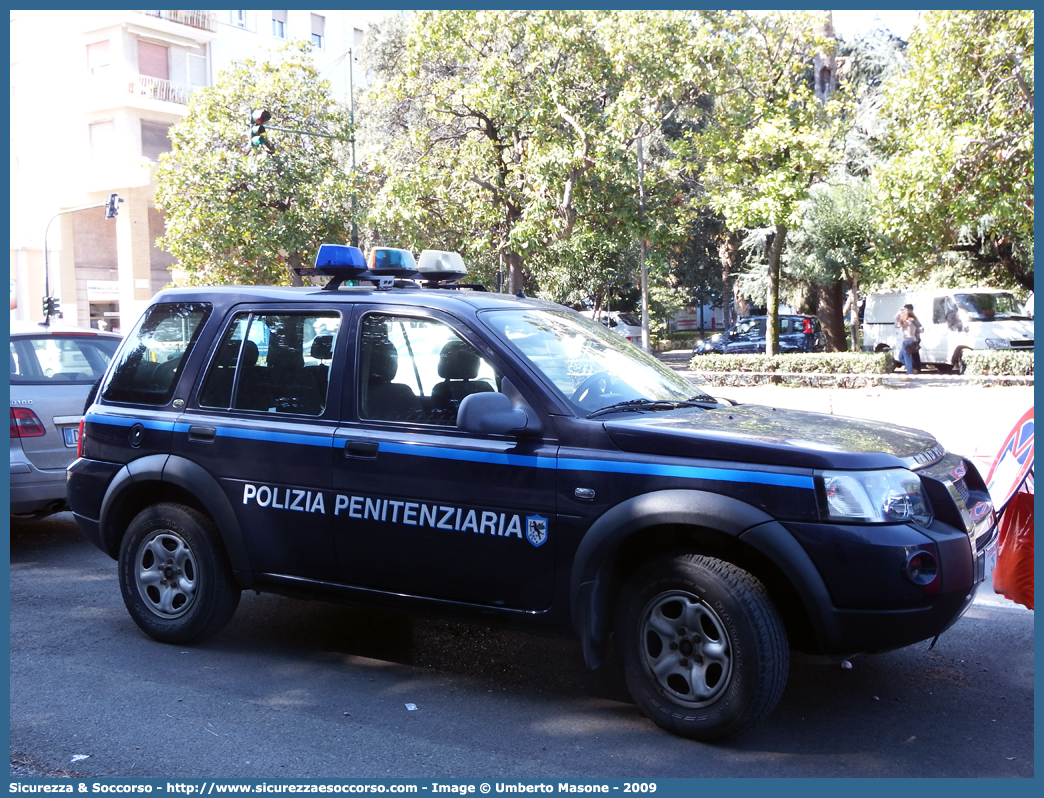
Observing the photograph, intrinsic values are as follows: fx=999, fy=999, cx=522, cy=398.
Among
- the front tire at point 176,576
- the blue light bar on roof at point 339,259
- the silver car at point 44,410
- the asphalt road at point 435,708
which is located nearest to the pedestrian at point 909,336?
the asphalt road at point 435,708

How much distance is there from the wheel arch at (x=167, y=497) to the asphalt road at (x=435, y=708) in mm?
524

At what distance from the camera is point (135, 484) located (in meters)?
5.09

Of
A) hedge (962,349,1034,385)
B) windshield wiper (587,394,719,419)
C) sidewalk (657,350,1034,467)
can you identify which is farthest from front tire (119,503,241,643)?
hedge (962,349,1034,385)

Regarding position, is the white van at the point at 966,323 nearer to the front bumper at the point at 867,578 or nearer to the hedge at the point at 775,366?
the hedge at the point at 775,366

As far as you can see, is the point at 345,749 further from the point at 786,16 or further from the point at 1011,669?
the point at 786,16

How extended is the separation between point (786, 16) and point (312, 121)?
11.8 meters

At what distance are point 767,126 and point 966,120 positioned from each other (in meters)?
3.95

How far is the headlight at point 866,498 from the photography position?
362cm

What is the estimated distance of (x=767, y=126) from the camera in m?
20.2

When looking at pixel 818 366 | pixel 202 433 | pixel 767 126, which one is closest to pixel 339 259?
pixel 202 433

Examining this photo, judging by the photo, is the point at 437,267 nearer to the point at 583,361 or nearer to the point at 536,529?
the point at 583,361

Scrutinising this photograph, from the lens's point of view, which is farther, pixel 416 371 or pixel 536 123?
pixel 536 123

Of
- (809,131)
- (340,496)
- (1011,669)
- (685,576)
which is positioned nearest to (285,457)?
(340,496)

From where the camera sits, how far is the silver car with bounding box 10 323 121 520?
273 inches
